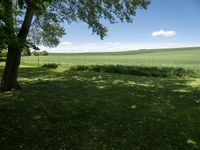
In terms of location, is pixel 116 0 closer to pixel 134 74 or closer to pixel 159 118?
pixel 159 118

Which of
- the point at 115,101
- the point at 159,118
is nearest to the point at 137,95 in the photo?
the point at 115,101

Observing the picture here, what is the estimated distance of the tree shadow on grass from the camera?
9844 mm

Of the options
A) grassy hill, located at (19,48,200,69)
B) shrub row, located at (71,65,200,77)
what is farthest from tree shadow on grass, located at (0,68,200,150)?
grassy hill, located at (19,48,200,69)

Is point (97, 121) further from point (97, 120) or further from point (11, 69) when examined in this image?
point (11, 69)

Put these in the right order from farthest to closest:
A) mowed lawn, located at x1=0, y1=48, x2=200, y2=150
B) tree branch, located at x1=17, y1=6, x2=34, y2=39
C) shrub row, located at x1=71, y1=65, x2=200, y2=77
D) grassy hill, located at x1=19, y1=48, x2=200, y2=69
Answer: grassy hill, located at x1=19, y1=48, x2=200, y2=69
shrub row, located at x1=71, y1=65, x2=200, y2=77
tree branch, located at x1=17, y1=6, x2=34, y2=39
mowed lawn, located at x1=0, y1=48, x2=200, y2=150

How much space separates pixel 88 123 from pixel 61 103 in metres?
3.44

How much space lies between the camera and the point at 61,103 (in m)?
14.7

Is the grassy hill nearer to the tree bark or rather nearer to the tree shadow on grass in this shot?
the tree shadow on grass

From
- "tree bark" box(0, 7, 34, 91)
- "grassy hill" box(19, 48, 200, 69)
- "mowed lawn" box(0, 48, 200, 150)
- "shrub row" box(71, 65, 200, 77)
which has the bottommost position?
"mowed lawn" box(0, 48, 200, 150)

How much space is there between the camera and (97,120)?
12016 mm

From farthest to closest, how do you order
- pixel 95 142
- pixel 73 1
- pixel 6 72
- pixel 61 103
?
pixel 73 1 < pixel 6 72 < pixel 61 103 < pixel 95 142

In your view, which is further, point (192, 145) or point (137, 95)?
point (137, 95)

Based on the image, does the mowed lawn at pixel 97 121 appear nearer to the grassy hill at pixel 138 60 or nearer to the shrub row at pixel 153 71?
the shrub row at pixel 153 71

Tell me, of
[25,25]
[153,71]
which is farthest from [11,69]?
[153,71]
